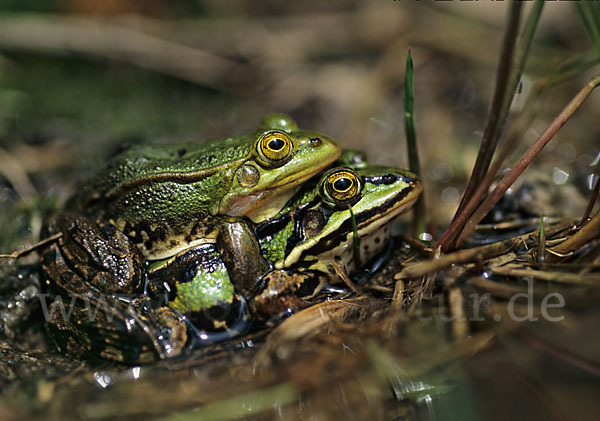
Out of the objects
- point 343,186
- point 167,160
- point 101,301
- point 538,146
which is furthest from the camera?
point 167,160

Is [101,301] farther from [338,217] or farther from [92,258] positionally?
[338,217]

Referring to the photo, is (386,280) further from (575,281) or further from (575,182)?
(575,182)

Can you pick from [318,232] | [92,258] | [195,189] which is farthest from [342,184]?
[92,258]

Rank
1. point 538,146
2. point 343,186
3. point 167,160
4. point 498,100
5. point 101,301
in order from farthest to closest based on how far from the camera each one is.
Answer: point 167,160 → point 343,186 → point 101,301 → point 538,146 → point 498,100

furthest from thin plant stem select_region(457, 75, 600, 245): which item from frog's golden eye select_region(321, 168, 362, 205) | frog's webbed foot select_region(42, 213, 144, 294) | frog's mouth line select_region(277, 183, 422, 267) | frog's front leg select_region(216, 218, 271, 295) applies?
frog's webbed foot select_region(42, 213, 144, 294)

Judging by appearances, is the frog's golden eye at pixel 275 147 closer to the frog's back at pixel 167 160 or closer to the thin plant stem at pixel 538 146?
the frog's back at pixel 167 160

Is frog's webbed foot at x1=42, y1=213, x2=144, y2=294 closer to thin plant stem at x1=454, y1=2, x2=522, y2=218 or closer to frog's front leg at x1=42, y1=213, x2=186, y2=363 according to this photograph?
frog's front leg at x1=42, y1=213, x2=186, y2=363

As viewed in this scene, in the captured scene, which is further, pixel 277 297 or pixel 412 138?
pixel 412 138
